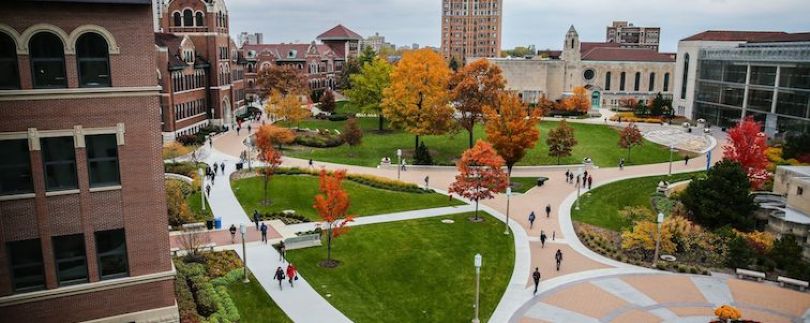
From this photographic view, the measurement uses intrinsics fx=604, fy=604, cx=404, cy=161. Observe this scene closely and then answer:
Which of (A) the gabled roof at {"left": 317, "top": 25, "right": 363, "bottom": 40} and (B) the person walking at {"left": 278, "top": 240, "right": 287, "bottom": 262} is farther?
(A) the gabled roof at {"left": 317, "top": 25, "right": 363, "bottom": 40}

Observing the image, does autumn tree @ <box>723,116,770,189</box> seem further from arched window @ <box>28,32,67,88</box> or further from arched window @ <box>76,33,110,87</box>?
arched window @ <box>28,32,67,88</box>

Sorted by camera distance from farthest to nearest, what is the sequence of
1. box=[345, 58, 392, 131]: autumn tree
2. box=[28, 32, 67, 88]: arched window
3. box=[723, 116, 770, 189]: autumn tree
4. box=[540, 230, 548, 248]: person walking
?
1. box=[345, 58, 392, 131]: autumn tree
2. box=[723, 116, 770, 189]: autumn tree
3. box=[540, 230, 548, 248]: person walking
4. box=[28, 32, 67, 88]: arched window

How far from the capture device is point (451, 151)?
2320 inches

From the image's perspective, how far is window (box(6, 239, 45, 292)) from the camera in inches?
629

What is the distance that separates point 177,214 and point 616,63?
8944 centimetres

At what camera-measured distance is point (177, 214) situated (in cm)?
3372

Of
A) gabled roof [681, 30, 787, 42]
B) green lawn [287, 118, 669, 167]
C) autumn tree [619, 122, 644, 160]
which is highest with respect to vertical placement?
gabled roof [681, 30, 787, 42]

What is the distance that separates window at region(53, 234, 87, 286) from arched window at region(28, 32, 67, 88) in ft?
13.9

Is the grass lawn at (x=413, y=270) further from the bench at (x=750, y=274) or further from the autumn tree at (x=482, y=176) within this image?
the bench at (x=750, y=274)

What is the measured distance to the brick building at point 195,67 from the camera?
5959cm

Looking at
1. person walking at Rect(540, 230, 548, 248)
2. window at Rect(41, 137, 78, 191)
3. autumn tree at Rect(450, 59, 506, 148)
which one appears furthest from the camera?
autumn tree at Rect(450, 59, 506, 148)

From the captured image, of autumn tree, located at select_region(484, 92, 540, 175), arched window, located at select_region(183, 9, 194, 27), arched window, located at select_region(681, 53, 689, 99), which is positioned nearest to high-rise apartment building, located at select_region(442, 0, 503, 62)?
arched window, located at select_region(681, 53, 689, 99)

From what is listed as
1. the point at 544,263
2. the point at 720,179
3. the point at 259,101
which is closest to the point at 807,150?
the point at 720,179

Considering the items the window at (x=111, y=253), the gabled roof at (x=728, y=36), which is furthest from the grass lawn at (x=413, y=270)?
the gabled roof at (x=728, y=36)
